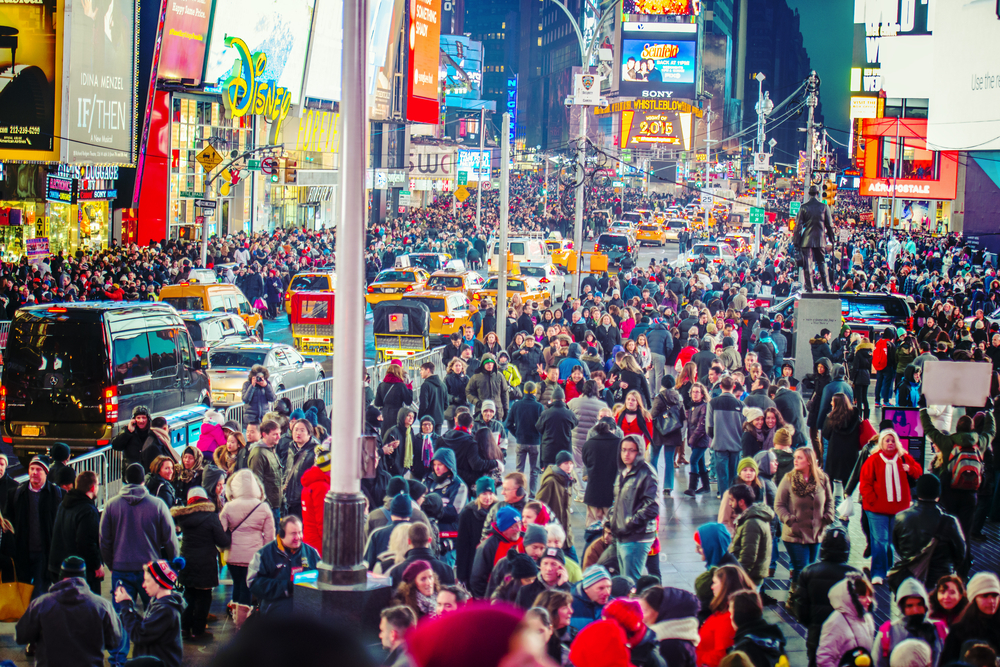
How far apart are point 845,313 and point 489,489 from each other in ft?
58.0

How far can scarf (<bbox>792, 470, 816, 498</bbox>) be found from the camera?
9969 millimetres

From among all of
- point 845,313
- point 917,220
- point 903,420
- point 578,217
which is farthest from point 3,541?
point 917,220

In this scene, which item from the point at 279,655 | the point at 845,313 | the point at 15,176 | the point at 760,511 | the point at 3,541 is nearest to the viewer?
the point at 279,655

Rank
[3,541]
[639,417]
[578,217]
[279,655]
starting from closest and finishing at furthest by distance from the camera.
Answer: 1. [279,655]
2. [3,541]
3. [639,417]
4. [578,217]

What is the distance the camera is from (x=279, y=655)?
2.07 meters

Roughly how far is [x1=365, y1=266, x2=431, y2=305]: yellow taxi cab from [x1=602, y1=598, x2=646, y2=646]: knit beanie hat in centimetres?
2270

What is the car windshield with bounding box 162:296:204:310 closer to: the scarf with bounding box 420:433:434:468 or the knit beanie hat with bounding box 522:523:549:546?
the scarf with bounding box 420:433:434:468

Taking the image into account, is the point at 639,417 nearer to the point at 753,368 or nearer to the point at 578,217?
the point at 753,368

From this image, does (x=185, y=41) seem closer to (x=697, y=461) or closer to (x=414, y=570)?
(x=697, y=461)

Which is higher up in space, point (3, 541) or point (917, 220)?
point (917, 220)

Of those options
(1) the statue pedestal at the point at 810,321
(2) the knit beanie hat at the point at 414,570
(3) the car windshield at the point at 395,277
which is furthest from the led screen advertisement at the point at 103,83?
(2) the knit beanie hat at the point at 414,570

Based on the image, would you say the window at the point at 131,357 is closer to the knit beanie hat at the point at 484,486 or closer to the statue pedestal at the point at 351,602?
the knit beanie hat at the point at 484,486

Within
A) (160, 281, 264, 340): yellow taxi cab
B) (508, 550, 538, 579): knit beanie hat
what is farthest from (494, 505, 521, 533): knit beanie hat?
(160, 281, 264, 340): yellow taxi cab

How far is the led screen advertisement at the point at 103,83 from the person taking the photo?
33.2 meters
